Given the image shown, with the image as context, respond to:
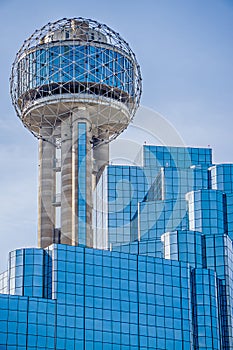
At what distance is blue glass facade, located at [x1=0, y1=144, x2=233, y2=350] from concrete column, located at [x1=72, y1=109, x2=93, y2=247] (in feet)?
17.8

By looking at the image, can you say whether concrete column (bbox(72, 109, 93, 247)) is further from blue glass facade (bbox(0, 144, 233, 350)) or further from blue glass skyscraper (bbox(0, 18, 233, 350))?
blue glass facade (bbox(0, 144, 233, 350))

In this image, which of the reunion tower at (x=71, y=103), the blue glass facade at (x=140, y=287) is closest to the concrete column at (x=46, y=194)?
the reunion tower at (x=71, y=103)

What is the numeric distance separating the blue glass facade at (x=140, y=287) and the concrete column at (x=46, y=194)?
13.7 metres

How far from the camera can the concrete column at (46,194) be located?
163 m

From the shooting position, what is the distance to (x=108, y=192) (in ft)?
521

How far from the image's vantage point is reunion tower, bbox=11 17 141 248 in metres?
159

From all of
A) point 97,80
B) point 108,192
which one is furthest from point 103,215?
point 97,80

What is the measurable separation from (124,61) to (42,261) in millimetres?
53823

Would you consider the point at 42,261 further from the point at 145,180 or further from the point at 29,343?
the point at 145,180

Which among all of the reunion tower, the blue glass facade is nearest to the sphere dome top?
the reunion tower

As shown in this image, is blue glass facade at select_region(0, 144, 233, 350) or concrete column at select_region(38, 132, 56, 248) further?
concrete column at select_region(38, 132, 56, 248)

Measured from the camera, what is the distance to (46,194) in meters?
165

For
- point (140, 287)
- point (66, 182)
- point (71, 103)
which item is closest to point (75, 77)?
point (71, 103)

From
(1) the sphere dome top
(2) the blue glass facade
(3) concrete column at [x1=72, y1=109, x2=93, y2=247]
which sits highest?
(1) the sphere dome top
